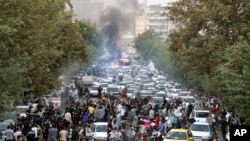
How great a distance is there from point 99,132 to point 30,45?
5530 mm

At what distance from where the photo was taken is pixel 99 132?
125 ft

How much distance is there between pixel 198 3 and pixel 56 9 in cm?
911

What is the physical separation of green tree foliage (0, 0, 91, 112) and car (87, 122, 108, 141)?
11.9ft

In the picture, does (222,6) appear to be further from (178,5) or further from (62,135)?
(62,135)

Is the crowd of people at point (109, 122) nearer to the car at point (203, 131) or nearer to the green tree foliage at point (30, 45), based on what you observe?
the car at point (203, 131)

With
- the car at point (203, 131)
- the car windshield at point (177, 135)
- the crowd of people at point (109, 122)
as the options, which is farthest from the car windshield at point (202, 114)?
the car windshield at point (177, 135)

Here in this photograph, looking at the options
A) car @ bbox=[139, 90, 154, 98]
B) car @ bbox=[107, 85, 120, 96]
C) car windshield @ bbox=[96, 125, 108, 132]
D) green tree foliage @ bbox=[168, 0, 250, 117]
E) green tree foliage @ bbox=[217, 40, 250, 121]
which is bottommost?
car windshield @ bbox=[96, 125, 108, 132]

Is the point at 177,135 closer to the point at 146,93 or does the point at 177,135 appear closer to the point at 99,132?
the point at 99,132

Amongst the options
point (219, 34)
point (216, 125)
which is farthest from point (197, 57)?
point (216, 125)

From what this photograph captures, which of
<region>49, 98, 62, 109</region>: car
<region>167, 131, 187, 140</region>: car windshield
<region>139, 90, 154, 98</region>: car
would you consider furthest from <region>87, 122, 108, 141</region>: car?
<region>139, 90, 154, 98</region>: car

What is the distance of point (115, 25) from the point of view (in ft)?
458

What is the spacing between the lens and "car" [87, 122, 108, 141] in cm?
3769

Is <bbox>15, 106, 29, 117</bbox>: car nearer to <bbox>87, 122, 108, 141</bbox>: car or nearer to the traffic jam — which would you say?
the traffic jam

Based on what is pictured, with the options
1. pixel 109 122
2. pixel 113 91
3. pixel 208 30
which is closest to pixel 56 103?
pixel 109 122
